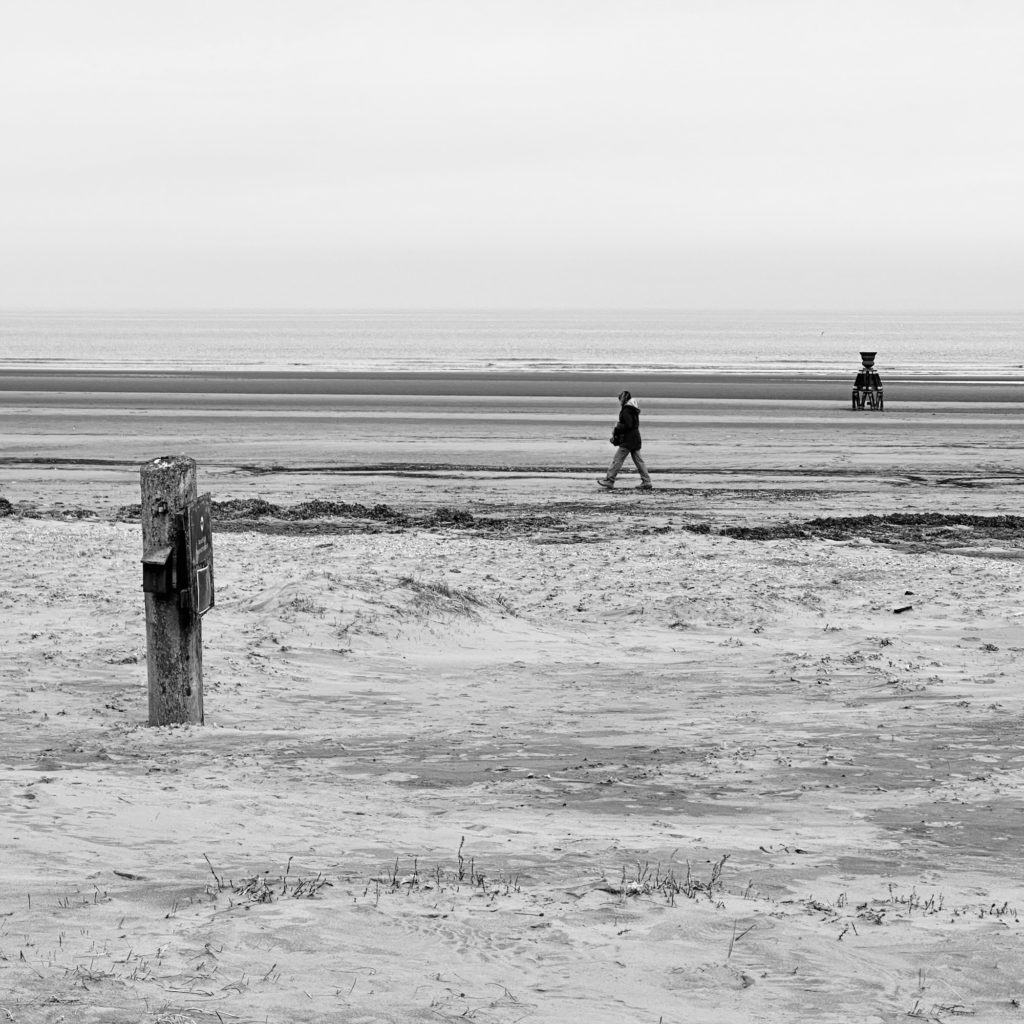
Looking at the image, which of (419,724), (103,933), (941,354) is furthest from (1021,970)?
(941,354)

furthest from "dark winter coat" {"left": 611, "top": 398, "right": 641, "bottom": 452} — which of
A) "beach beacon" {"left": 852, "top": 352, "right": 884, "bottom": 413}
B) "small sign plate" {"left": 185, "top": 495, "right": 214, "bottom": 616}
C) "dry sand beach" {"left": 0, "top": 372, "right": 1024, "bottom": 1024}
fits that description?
"beach beacon" {"left": 852, "top": 352, "right": 884, "bottom": 413}

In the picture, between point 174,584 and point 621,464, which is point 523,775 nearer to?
point 174,584

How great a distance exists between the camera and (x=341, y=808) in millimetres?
5734

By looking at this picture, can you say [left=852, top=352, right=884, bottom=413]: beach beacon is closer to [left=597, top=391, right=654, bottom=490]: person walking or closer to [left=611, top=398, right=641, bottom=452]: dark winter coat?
[left=597, top=391, right=654, bottom=490]: person walking

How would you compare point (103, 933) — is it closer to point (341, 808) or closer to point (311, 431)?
point (341, 808)

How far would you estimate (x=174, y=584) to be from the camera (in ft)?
22.3

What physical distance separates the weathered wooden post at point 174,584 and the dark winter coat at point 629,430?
12350mm

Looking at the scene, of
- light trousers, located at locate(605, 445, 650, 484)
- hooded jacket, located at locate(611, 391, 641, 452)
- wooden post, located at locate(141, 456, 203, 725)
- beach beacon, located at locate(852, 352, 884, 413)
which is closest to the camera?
wooden post, located at locate(141, 456, 203, 725)

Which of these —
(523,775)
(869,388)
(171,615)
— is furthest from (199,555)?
(869,388)

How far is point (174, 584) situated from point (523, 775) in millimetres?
2023

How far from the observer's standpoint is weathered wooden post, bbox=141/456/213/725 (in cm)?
679

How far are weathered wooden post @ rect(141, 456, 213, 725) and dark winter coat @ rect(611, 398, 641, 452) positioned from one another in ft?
40.5

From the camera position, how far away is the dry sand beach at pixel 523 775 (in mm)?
3969

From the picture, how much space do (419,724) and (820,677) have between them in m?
2.60
